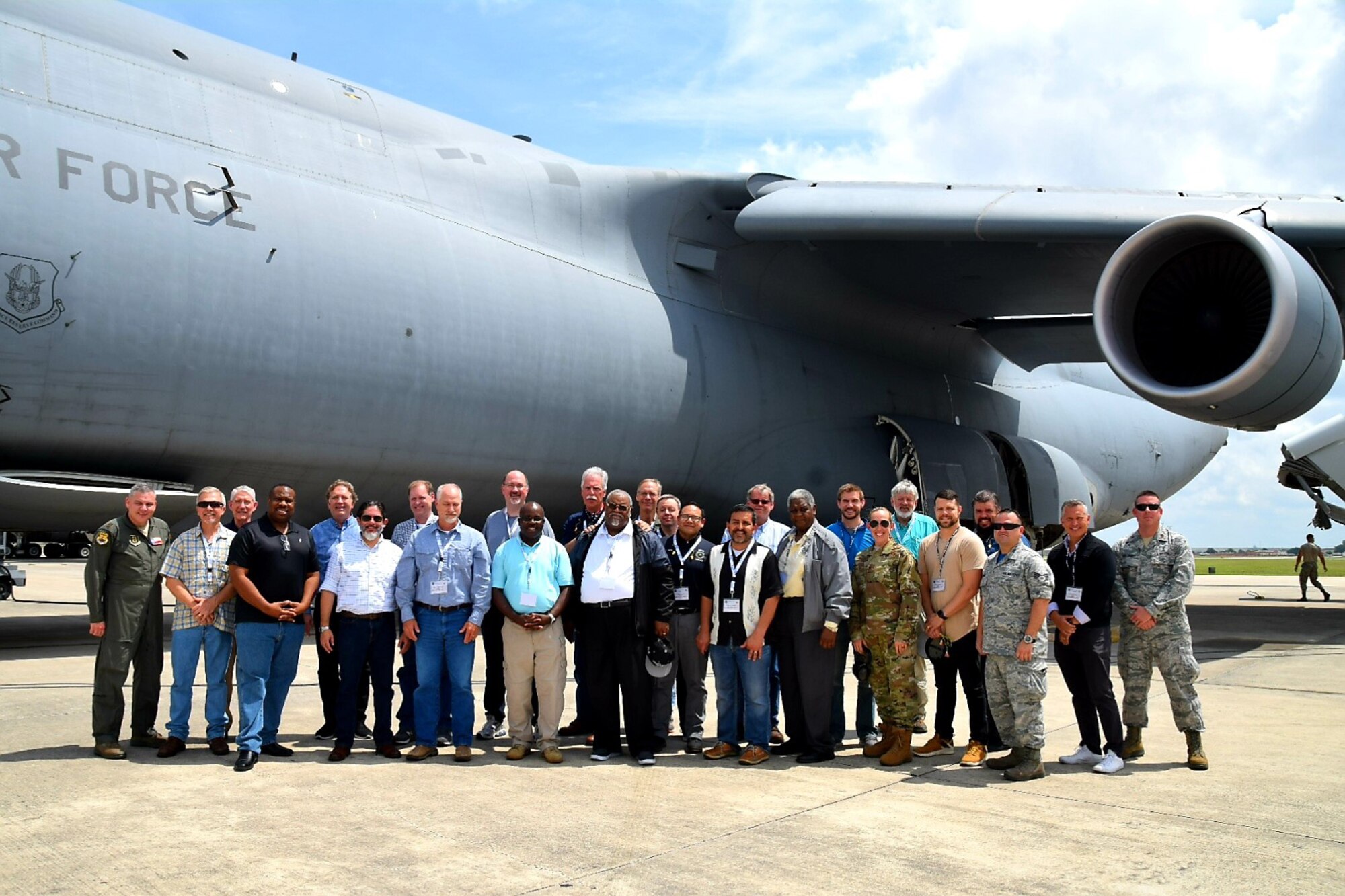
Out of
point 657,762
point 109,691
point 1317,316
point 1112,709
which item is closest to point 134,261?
point 109,691

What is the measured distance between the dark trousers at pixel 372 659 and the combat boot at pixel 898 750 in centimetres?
262

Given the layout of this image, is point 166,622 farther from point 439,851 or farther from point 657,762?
point 439,851

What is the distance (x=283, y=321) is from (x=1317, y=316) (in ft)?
26.0

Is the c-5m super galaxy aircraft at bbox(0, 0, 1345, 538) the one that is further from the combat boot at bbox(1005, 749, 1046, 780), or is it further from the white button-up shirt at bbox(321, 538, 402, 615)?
the combat boot at bbox(1005, 749, 1046, 780)

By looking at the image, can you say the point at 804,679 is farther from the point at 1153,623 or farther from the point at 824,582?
the point at 1153,623

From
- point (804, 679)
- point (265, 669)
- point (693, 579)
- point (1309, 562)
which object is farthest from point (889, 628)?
point (1309, 562)

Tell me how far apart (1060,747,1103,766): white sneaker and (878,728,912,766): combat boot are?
2.63 ft

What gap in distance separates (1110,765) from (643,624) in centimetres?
251

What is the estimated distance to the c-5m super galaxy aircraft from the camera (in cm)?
774

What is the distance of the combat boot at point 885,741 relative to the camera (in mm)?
6094

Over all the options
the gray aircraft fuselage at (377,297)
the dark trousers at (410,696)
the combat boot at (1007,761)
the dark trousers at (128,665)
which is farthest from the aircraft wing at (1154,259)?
the dark trousers at (128,665)

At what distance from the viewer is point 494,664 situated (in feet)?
23.2

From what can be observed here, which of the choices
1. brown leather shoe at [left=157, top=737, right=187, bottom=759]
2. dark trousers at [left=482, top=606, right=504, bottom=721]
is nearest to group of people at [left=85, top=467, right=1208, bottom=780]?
brown leather shoe at [left=157, top=737, right=187, bottom=759]

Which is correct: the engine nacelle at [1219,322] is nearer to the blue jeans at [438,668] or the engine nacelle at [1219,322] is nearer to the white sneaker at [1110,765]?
the white sneaker at [1110,765]
